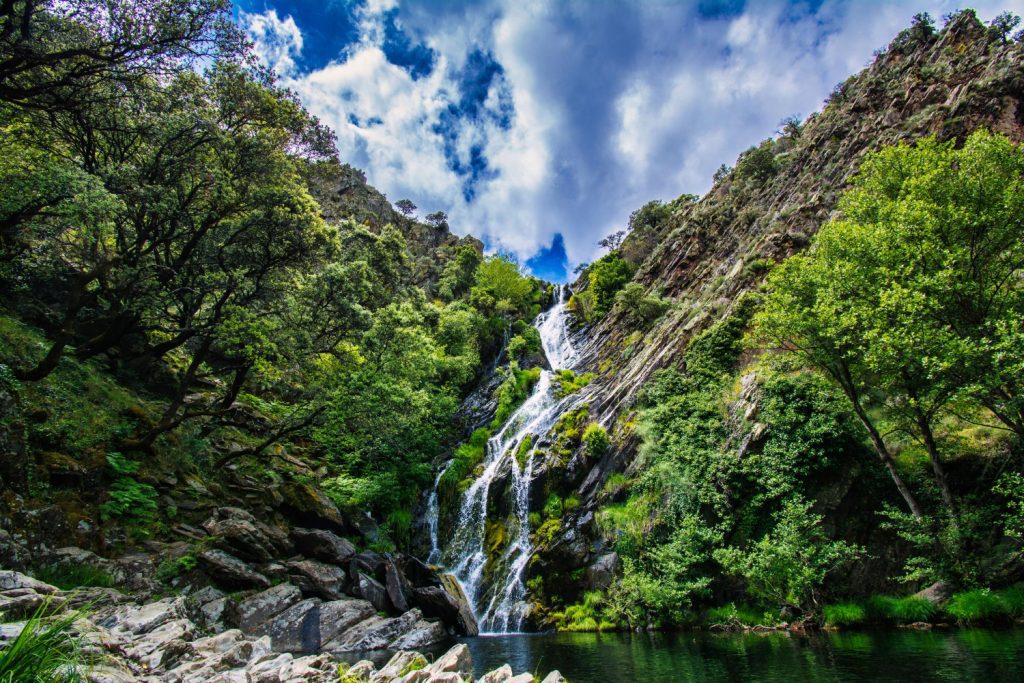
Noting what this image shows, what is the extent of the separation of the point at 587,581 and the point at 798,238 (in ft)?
72.6

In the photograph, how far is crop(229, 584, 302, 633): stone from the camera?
13.1 m

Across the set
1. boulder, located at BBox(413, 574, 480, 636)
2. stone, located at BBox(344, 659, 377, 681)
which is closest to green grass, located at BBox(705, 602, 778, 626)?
boulder, located at BBox(413, 574, 480, 636)

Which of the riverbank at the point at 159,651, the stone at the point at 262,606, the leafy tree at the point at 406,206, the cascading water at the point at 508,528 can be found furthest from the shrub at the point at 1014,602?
the leafy tree at the point at 406,206

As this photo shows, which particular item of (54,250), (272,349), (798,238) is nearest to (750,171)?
(798,238)

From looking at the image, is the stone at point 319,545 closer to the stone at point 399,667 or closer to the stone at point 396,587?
the stone at point 396,587

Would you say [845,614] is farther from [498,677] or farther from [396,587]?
[396,587]

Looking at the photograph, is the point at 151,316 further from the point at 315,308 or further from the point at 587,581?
the point at 587,581

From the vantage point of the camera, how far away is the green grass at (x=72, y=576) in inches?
384

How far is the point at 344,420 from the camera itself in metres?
19.9

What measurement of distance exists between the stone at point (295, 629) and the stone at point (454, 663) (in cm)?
658

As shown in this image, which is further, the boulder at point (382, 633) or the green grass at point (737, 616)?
the green grass at point (737, 616)

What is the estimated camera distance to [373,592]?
17.2m

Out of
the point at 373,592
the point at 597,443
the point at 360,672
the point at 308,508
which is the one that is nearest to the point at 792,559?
the point at 597,443

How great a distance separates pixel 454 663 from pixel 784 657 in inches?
322
